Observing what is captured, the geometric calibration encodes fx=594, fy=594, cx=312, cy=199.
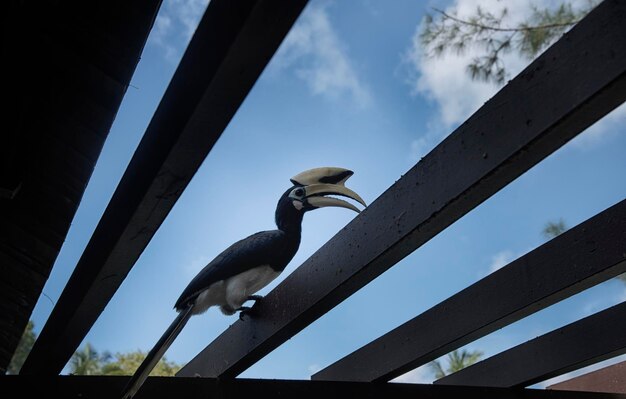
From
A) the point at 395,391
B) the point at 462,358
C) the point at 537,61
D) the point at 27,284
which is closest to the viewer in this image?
the point at 537,61

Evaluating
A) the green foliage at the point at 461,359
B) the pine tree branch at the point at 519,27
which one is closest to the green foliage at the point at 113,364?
the green foliage at the point at 461,359

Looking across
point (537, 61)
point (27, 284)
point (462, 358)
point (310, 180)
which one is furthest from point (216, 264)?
point (462, 358)

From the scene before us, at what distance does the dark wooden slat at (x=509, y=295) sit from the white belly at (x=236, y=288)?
2.07ft

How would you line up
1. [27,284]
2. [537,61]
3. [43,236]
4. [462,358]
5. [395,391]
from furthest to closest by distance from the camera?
1. [462,358]
2. [395,391]
3. [27,284]
4. [43,236]
5. [537,61]

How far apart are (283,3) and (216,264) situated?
151 centimetres

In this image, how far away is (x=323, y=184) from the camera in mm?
2473

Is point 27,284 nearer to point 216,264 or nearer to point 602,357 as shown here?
point 216,264

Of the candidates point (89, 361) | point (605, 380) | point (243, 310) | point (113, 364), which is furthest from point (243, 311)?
point (89, 361)

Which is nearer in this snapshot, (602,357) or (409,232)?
(409,232)

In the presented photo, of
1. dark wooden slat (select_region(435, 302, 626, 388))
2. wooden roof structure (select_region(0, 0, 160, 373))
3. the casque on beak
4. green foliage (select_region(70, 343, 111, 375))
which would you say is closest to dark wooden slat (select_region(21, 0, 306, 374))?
wooden roof structure (select_region(0, 0, 160, 373))

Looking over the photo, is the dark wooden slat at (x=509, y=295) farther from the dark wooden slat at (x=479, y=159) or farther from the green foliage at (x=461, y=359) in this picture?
the green foliage at (x=461, y=359)

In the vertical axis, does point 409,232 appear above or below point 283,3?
below

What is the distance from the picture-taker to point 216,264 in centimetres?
245

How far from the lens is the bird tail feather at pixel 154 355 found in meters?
2.04
